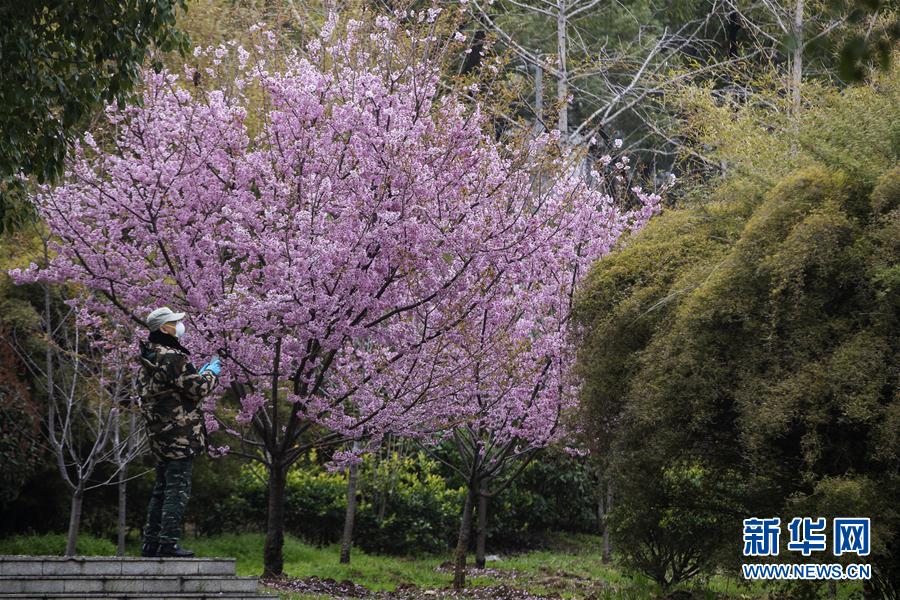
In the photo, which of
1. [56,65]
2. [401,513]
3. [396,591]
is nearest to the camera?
[56,65]

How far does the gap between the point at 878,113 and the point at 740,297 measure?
195 centimetres

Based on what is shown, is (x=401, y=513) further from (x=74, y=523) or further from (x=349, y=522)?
(x=74, y=523)

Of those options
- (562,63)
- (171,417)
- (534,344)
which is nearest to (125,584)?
(171,417)

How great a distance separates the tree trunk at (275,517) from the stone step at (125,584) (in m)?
3.17

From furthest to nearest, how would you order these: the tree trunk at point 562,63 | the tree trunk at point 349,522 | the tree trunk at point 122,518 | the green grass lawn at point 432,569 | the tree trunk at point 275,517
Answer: the tree trunk at point 562,63 → the tree trunk at point 349,522 → the tree trunk at point 122,518 → the green grass lawn at point 432,569 → the tree trunk at point 275,517

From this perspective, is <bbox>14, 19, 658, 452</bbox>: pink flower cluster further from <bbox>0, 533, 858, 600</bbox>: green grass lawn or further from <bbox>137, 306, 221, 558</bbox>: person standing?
<bbox>0, 533, 858, 600</bbox>: green grass lawn

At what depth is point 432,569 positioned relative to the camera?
571 inches

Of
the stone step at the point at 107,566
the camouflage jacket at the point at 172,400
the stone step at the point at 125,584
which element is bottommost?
the stone step at the point at 125,584

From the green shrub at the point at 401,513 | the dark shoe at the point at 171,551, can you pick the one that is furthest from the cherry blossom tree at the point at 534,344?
the dark shoe at the point at 171,551

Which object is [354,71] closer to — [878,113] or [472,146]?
[472,146]

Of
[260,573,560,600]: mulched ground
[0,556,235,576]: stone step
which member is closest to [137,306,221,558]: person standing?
[0,556,235,576]: stone step

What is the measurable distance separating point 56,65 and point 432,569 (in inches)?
360

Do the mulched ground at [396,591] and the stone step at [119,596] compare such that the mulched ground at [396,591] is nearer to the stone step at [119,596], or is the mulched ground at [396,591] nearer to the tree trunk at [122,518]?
the stone step at [119,596]

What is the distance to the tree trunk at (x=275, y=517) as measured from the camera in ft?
33.5
